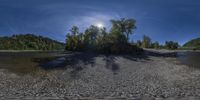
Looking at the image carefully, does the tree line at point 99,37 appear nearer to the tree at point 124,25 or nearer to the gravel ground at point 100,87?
the tree at point 124,25

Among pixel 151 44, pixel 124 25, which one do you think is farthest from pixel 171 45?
pixel 124 25

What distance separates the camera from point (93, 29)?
362 ft

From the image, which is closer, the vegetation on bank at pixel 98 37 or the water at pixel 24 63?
the water at pixel 24 63

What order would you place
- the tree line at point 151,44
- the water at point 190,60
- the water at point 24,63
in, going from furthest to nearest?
the tree line at point 151,44
the water at point 190,60
the water at point 24,63

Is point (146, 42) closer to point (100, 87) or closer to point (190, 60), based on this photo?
point (190, 60)

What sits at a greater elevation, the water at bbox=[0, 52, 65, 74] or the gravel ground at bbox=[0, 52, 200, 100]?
the water at bbox=[0, 52, 65, 74]

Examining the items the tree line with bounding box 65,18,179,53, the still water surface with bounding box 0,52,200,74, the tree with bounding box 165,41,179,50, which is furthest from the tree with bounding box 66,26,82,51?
the tree with bounding box 165,41,179,50

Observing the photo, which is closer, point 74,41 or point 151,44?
point 74,41

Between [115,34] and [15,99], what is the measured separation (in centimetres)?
8901

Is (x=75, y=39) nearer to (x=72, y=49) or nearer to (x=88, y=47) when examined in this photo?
(x=72, y=49)

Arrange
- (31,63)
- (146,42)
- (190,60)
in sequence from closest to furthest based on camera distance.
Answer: (31,63) < (190,60) < (146,42)

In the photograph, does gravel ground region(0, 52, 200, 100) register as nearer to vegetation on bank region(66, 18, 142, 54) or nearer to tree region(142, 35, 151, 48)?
vegetation on bank region(66, 18, 142, 54)

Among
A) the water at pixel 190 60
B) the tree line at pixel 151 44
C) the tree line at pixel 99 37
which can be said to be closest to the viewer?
the water at pixel 190 60

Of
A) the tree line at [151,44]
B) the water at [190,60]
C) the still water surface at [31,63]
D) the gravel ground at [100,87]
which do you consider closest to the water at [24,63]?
the still water surface at [31,63]
